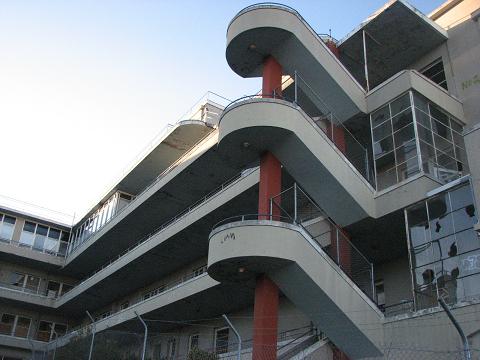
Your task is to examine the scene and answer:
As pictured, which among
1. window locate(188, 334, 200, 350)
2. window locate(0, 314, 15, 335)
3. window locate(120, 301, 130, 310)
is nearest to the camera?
window locate(188, 334, 200, 350)

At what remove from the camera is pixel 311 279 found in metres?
16.0

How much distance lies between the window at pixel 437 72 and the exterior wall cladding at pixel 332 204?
0.07 metres

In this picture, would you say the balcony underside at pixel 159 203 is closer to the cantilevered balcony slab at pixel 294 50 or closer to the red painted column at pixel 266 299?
the cantilevered balcony slab at pixel 294 50

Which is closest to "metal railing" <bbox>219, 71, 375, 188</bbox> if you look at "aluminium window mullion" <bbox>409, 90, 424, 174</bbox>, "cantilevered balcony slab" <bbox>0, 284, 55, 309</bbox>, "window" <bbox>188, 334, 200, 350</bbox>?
"aluminium window mullion" <bbox>409, 90, 424, 174</bbox>

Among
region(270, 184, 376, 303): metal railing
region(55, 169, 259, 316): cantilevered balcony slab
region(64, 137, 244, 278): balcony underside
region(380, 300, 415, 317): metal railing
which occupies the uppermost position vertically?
region(64, 137, 244, 278): balcony underside

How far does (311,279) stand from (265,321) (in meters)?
2.03

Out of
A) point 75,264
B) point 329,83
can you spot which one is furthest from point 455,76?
point 75,264

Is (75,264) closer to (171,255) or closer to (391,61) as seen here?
(171,255)

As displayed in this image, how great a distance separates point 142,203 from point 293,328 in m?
13.0

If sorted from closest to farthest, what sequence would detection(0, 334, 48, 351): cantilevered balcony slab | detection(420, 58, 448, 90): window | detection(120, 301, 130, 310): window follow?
detection(420, 58, 448, 90): window < detection(120, 301, 130, 310): window < detection(0, 334, 48, 351): cantilevered balcony slab

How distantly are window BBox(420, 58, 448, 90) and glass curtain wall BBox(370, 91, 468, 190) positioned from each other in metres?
2.51

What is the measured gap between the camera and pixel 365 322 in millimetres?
16328

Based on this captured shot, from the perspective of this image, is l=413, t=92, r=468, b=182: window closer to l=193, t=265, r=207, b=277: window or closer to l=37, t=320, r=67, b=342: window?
l=193, t=265, r=207, b=277: window

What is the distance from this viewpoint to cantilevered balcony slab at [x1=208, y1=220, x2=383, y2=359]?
52.7 ft
